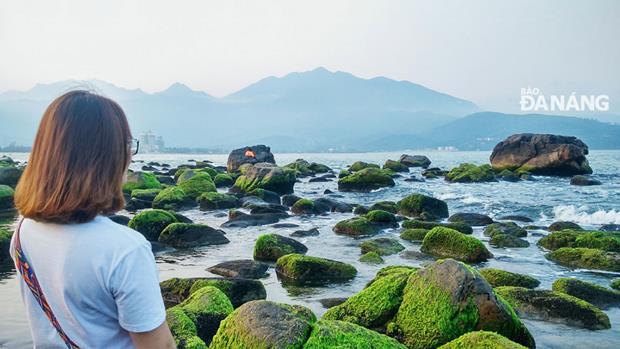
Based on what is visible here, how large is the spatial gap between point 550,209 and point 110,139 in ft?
80.3

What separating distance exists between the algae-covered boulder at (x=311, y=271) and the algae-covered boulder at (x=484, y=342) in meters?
4.83

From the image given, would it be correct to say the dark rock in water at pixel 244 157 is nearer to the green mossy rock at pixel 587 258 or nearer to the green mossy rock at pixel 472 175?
the green mossy rock at pixel 472 175

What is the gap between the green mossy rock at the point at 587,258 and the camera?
11.6m

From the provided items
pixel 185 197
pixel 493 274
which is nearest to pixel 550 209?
pixel 493 274

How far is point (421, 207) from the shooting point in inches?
800

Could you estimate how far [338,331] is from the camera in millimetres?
4723

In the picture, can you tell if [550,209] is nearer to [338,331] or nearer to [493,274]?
[493,274]

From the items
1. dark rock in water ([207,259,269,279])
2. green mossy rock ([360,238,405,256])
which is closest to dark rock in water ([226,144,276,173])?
green mossy rock ([360,238,405,256])

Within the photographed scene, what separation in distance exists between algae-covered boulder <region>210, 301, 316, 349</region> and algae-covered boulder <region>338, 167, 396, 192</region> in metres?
28.4

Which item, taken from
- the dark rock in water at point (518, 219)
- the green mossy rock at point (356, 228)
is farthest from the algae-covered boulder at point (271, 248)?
the dark rock in water at point (518, 219)

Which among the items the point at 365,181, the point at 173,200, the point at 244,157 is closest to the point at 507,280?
the point at 173,200

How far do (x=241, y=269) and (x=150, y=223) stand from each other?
5492 mm

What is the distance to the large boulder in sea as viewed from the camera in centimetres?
4694

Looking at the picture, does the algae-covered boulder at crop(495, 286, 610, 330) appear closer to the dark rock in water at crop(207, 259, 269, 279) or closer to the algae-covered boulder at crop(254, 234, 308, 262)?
the dark rock in water at crop(207, 259, 269, 279)
